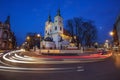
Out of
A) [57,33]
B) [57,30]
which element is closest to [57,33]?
[57,33]

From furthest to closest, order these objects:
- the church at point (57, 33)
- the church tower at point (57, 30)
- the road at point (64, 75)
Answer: the church tower at point (57, 30), the church at point (57, 33), the road at point (64, 75)

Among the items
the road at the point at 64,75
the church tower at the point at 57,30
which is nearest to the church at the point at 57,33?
the church tower at the point at 57,30

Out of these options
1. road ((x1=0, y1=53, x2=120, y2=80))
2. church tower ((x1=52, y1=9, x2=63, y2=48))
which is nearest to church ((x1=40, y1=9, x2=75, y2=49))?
church tower ((x1=52, y1=9, x2=63, y2=48))

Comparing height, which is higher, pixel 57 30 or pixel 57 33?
pixel 57 30

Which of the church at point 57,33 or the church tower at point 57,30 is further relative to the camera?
the church tower at point 57,30

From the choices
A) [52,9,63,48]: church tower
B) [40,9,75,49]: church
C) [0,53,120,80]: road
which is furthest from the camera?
[52,9,63,48]: church tower

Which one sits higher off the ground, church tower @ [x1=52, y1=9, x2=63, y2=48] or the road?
church tower @ [x1=52, y1=9, x2=63, y2=48]

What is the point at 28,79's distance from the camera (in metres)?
7.66

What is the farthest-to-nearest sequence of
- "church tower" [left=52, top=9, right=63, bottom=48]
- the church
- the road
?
"church tower" [left=52, top=9, right=63, bottom=48]
the church
the road

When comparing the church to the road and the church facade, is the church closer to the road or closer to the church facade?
the church facade

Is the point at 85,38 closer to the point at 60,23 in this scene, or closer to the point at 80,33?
the point at 80,33

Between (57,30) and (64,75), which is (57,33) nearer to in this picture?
(57,30)

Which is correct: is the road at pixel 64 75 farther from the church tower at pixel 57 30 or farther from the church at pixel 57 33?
the church tower at pixel 57 30

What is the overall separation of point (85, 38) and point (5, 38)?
136 feet
